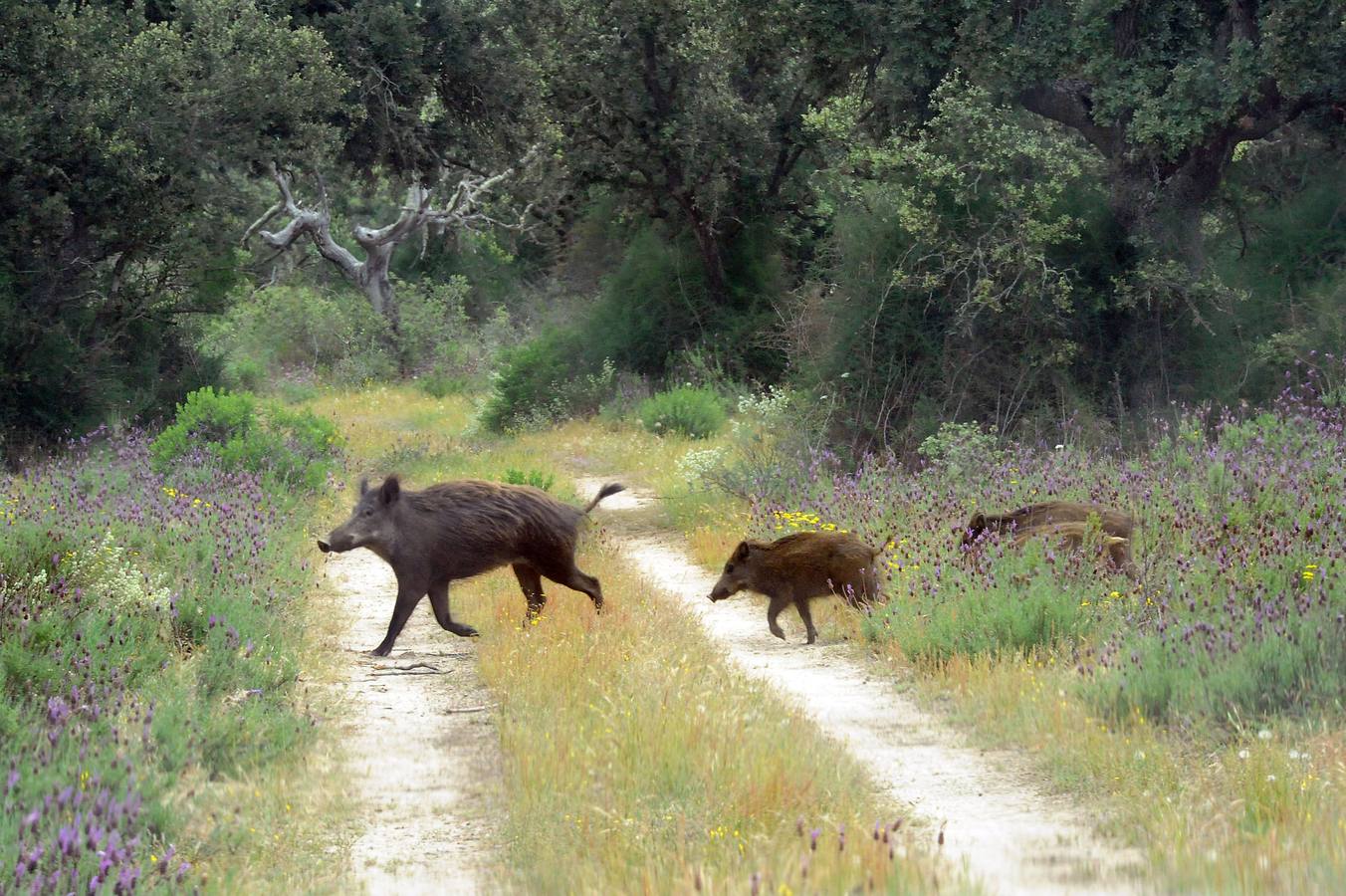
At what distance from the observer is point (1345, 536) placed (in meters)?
9.02

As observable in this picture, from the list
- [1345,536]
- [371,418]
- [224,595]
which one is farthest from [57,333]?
[1345,536]

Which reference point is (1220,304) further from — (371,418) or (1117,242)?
(371,418)

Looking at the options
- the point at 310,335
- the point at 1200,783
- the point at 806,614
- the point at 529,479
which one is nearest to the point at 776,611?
the point at 806,614

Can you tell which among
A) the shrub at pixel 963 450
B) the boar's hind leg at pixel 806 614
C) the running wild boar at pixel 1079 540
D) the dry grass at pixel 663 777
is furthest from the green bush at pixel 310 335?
the dry grass at pixel 663 777

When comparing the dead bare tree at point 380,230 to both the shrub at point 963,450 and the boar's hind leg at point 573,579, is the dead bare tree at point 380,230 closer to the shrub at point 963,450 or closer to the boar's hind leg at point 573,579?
the shrub at point 963,450

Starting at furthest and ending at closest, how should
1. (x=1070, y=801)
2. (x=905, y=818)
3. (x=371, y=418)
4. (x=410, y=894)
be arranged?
1. (x=371, y=418)
2. (x=1070, y=801)
3. (x=905, y=818)
4. (x=410, y=894)

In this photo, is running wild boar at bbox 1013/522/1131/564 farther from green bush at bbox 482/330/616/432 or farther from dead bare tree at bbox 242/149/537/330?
dead bare tree at bbox 242/149/537/330

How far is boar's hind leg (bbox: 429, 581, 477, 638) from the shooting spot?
35.2ft

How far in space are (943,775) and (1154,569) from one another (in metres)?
3.44

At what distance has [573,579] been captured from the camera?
36.3 ft

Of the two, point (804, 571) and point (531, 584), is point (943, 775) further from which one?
point (531, 584)

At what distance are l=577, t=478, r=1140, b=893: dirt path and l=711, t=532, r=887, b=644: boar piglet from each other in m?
0.36

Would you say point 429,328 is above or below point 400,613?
below

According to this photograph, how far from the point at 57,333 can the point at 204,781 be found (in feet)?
44.5
